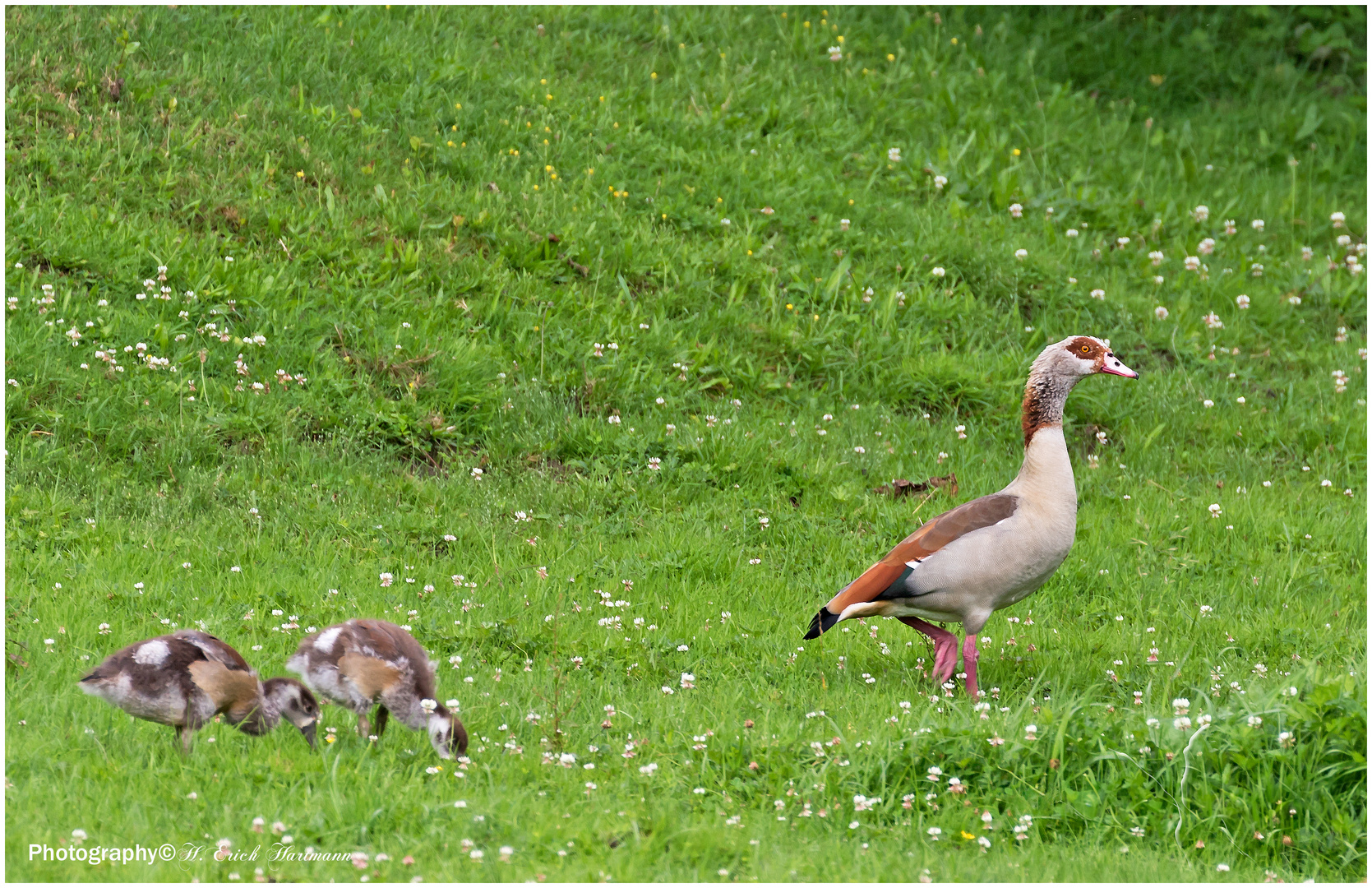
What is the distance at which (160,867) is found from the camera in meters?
4.54

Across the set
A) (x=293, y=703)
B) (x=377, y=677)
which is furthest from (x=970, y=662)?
(x=293, y=703)

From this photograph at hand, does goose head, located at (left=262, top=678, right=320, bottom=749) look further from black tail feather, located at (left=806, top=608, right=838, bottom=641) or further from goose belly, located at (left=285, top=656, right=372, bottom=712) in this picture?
black tail feather, located at (left=806, top=608, right=838, bottom=641)

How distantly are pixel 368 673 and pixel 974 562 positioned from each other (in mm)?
3081

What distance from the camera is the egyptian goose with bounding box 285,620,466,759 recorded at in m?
5.61

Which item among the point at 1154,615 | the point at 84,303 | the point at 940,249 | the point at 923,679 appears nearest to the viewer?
the point at 923,679

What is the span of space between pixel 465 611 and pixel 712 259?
5.62 m

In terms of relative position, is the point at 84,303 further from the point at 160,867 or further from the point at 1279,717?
the point at 1279,717

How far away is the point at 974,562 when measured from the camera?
274 inches

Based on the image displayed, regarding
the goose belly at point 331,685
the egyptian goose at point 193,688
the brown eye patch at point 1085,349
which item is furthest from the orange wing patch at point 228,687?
the brown eye patch at point 1085,349

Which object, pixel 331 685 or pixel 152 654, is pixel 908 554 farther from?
pixel 152 654

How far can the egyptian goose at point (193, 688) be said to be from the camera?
211 inches

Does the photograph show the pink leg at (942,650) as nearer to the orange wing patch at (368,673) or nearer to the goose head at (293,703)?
the orange wing patch at (368,673)

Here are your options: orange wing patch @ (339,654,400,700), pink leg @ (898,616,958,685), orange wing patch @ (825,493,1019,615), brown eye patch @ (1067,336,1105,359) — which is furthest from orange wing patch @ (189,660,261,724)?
brown eye patch @ (1067,336,1105,359)

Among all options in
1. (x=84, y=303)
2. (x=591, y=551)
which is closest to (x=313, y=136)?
(x=84, y=303)
